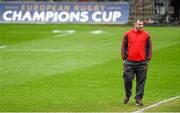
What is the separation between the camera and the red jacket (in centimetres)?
1627

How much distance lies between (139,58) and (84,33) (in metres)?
26.1

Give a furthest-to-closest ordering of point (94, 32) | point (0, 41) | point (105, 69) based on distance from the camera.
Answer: point (94, 32)
point (0, 41)
point (105, 69)

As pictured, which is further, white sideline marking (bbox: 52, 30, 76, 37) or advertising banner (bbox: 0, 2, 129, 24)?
advertising banner (bbox: 0, 2, 129, 24)

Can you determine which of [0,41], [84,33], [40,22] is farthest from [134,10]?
[0,41]

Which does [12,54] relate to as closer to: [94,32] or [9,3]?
[94,32]

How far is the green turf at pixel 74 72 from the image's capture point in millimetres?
17219

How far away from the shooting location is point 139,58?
53.7 feet

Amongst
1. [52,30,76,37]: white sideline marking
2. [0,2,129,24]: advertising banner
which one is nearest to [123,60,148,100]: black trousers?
[52,30,76,37]: white sideline marking

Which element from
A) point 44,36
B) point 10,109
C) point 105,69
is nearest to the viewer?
point 10,109

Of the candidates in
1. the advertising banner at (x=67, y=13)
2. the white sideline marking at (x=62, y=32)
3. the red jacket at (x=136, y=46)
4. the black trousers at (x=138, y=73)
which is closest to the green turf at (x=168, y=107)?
the black trousers at (x=138, y=73)

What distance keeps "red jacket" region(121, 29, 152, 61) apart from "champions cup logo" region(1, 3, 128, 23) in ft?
114

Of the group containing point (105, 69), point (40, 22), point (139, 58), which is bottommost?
point (40, 22)

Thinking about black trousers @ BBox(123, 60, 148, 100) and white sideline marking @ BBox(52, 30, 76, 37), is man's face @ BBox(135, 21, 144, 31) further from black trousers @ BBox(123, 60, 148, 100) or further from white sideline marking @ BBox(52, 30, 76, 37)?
white sideline marking @ BBox(52, 30, 76, 37)

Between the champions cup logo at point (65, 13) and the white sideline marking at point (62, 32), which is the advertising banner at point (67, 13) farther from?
the white sideline marking at point (62, 32)
